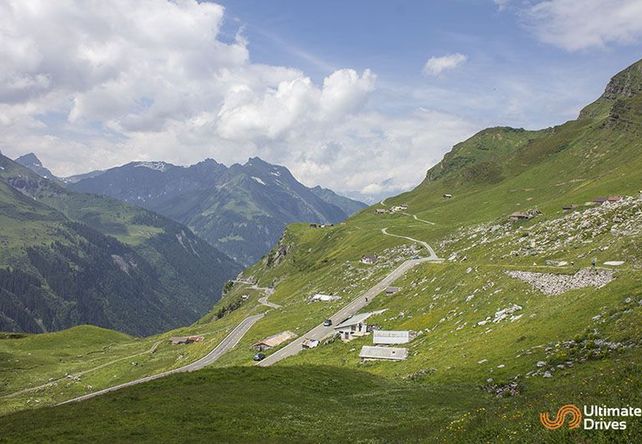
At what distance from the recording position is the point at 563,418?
19.8 meters

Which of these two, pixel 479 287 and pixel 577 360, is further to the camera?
pixel 479 287

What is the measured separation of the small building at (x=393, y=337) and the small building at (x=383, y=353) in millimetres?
3647

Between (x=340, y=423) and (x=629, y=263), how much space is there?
51809 millimetres

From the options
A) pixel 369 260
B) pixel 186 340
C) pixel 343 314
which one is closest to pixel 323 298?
pixel 343 314

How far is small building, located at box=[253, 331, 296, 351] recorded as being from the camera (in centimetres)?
10969

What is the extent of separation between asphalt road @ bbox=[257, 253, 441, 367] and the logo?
244 ft

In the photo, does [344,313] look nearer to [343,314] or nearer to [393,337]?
[343,314]

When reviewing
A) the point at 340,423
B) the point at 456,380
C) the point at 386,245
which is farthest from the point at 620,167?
the point at 340,423

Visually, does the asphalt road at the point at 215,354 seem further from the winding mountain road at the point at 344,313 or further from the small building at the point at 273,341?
the winding mountain road at the point at 344,313

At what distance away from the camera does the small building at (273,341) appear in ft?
360

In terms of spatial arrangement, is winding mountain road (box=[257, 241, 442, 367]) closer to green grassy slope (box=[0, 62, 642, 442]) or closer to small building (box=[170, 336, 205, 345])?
green grassy slope (box=[0, 62, 642, 442])

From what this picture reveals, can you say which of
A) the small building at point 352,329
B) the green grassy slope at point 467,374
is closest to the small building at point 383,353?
the green grassy slope at point 467,374

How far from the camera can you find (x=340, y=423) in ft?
116

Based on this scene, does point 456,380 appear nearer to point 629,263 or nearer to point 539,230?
point 629,263
